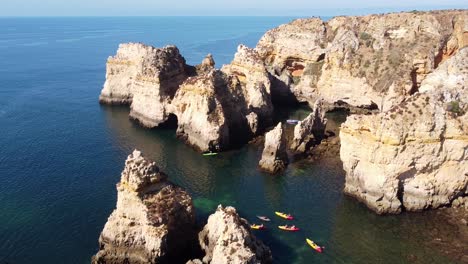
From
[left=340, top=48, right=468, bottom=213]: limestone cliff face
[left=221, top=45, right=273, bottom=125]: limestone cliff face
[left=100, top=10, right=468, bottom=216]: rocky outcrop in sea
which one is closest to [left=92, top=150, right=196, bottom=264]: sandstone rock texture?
[left=340, top=48, right=468, bottom=213]: limestone cliff face

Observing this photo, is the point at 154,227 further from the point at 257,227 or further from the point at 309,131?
the point at 309,131

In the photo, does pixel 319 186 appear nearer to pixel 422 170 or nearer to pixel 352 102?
pixel 422 170

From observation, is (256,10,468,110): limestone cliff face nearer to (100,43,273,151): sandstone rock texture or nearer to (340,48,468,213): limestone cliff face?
(100,43,273,151): sandstone rock texture

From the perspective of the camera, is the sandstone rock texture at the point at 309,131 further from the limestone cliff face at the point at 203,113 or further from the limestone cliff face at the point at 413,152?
the limestone cliff face at the point at 413,152

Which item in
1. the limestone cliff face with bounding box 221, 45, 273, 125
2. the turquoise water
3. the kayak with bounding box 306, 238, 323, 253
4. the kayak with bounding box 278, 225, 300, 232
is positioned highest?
the limestone cliff face with bounding box 221, 45, 273, 125

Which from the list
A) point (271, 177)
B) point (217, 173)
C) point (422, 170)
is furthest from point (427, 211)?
point (217, 173)

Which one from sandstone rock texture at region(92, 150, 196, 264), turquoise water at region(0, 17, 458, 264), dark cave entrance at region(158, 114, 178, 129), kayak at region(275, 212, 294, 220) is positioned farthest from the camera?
dark cave entrance at region(158, 114, 178, 129)

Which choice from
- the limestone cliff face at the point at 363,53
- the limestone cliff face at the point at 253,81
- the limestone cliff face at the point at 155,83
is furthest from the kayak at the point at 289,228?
the limestone cliff face at the point at 155,83
